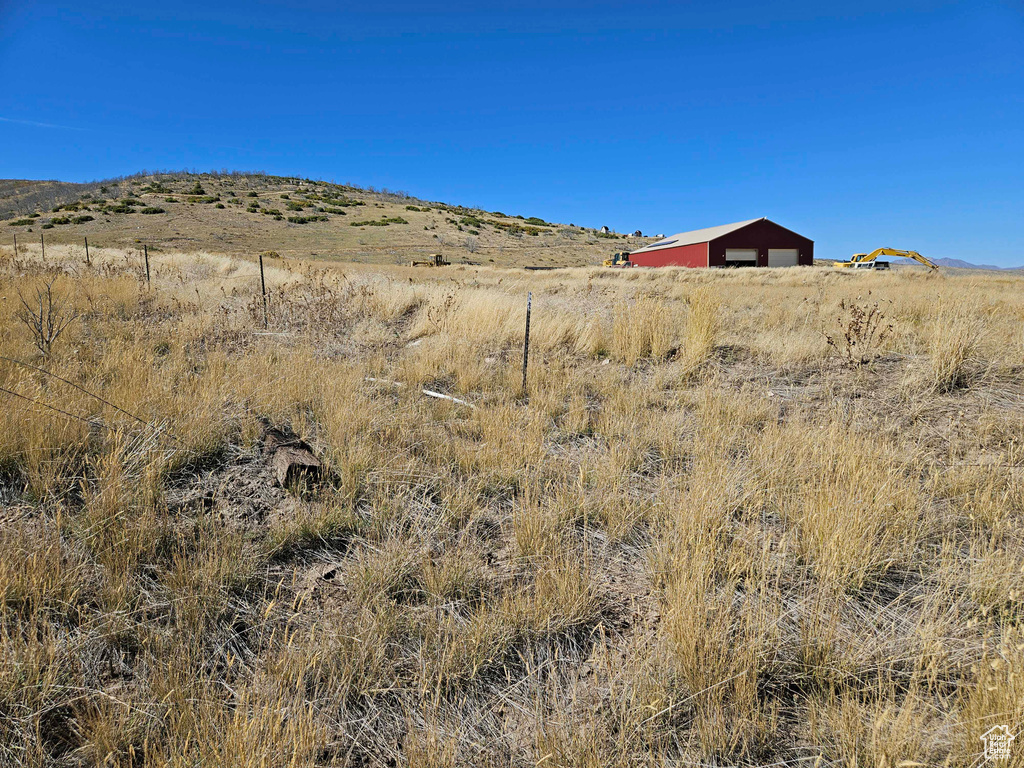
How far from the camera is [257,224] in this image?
4206 cm

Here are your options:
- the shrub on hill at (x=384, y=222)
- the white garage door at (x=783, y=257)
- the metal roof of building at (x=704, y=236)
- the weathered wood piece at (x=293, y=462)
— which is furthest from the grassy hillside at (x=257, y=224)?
the weathered wood piece at (x=293, y=462)

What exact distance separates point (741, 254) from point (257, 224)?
3852 centimetres

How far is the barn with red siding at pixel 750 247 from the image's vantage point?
119 feet

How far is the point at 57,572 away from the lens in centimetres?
210

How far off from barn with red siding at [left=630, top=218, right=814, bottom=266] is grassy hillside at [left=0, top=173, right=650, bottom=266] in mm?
10769

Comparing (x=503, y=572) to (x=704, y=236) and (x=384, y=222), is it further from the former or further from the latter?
(x=384, y=222)

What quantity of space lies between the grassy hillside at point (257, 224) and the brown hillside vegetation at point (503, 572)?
2742 centimetres

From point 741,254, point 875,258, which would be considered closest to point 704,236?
point 741,254


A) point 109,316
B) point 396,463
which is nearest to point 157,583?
point 396,463

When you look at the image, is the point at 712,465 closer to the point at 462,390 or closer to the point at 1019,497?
the point at 1019,497

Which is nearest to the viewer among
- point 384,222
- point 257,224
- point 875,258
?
point 875,258

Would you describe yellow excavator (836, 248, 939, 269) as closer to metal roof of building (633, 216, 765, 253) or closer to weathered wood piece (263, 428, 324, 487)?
metal roof of building (633, 216, 765, 253)

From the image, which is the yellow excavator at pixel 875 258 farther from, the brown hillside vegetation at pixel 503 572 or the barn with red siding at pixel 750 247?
the brown hillside vegetation at pixel 503 572

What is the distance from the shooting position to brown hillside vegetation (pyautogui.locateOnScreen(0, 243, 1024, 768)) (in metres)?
1.66
